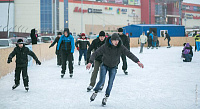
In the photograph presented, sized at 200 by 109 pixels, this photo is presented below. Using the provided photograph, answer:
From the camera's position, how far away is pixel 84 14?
303 feet

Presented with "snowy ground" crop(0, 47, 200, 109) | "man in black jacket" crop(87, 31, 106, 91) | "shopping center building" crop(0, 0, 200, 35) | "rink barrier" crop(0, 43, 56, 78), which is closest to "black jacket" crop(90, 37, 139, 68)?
"snowy ground" crop(0, 47, 200, 109)

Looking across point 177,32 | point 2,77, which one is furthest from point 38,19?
point 2,77

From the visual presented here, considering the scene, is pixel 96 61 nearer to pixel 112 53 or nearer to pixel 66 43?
pixel 112 53

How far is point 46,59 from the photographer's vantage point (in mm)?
21188

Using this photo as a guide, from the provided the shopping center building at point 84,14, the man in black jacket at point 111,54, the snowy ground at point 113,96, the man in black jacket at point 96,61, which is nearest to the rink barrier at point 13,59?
the snowy ground at point 113,96

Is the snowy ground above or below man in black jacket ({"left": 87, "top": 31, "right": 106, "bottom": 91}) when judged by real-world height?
below

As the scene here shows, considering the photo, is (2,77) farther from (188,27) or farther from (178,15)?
(188,27)

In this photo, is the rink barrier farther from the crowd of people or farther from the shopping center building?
the shopping center building

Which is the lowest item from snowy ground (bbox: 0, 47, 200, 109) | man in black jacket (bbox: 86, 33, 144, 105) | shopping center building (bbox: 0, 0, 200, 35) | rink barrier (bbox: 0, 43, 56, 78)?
snowy ground (bbox: 0, 47, 200, 109)

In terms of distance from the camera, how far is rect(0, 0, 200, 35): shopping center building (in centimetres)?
8356

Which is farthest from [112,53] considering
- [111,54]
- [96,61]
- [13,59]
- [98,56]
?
[13,59]

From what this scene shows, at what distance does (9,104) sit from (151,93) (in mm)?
3162

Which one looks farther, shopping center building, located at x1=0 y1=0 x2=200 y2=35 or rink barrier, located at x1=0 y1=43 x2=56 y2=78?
shopping center building, located at x1=0 y1=0 x2=200 y2=35

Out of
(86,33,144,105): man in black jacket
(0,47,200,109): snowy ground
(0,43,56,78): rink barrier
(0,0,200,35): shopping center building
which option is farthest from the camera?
(0,0,200,35): shopping center building
